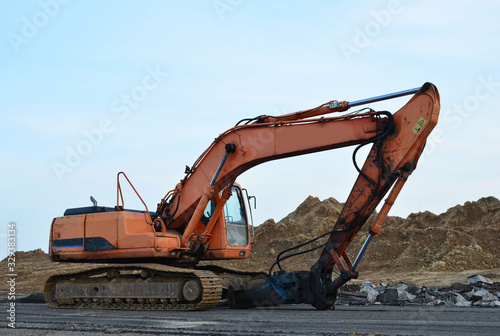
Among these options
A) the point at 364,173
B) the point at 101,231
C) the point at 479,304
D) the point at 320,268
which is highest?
the point at 364,173

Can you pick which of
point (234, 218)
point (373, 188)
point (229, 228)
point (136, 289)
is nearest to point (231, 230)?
point (229, 228)

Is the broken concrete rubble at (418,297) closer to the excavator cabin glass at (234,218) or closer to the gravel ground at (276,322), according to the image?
the gravel ground at (276,322)

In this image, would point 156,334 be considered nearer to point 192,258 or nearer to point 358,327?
point 358,327

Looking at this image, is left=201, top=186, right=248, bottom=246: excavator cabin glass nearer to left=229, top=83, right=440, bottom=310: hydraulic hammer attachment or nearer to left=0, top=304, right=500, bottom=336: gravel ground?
left=229, top=83, right=440, bottom=310: hydraulic hammer attachment

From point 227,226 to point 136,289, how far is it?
217 cm

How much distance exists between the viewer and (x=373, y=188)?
9.82 meters

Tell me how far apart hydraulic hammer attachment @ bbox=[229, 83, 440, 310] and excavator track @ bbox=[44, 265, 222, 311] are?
1331 millimetres

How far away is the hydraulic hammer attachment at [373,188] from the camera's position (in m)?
9.41

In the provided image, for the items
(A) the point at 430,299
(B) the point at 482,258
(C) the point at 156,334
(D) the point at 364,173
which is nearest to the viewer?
(C) the point at 156,334

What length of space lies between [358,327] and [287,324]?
3.31 ft

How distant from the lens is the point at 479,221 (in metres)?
27.5

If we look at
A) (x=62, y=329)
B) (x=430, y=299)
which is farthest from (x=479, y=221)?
(x=62, y=329)

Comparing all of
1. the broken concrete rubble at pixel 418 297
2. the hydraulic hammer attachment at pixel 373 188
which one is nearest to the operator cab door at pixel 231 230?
the hydraulic hammer attachment at pixel 373 188

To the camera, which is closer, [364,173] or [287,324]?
[287,324]
